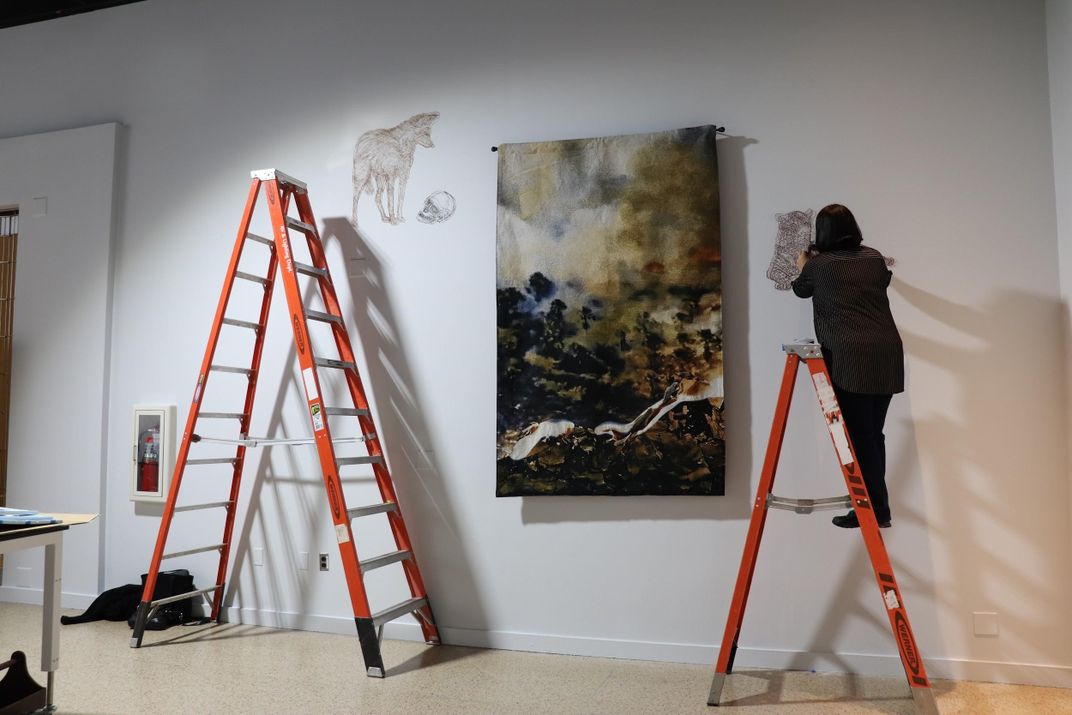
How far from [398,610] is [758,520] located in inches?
62.7

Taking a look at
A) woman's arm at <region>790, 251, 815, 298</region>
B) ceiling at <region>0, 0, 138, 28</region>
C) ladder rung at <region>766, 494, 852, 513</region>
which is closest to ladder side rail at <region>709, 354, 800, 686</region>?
ladder rung at <region>766, 494, 852, 513</region>

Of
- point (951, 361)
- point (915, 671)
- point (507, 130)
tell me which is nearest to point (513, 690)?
point (915, 671)

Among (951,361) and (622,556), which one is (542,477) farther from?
(951,361)

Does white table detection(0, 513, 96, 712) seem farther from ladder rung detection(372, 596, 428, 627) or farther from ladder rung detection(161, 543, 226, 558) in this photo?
ladder rung detection(372, 596, 428, 627)

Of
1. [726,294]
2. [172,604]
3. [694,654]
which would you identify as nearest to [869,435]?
[726,294]

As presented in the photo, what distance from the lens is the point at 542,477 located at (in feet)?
11.3

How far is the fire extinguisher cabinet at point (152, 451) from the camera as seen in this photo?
4.12 meters

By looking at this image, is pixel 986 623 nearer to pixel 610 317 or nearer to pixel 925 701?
pixel 925 701

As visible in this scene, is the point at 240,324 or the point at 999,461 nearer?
the point at 999,461

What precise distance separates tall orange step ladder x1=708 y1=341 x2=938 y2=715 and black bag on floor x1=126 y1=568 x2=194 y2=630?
8.70 feet

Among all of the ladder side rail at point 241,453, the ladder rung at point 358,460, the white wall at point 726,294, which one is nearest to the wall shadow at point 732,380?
the white wall at point 726,294

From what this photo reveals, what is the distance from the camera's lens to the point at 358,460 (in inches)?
135

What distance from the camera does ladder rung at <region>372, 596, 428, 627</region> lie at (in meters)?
A: 3.24

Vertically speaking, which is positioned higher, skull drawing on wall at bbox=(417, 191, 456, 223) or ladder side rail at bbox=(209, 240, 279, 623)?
skull drawing on wall at bbox=(417, 191, 456, 223)
